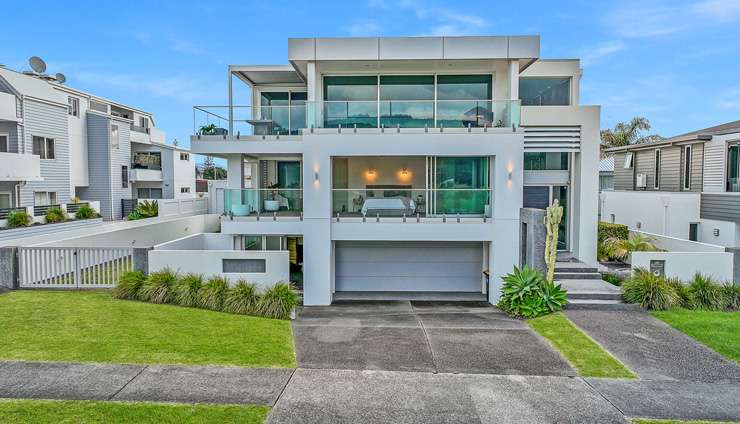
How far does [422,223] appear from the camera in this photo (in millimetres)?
13422

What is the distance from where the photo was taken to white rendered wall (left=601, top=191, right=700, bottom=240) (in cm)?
1805

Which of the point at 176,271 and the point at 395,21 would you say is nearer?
the point at 176,271

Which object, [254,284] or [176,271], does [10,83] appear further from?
[254,284]

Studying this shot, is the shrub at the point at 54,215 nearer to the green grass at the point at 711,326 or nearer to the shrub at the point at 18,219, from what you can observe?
the shrub at the point at 18,219

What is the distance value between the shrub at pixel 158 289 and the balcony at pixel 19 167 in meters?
12.4

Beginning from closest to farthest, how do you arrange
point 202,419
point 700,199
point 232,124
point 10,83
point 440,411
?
point 202,419, point 440,411, point 232,124, point 700,199, point 10,83

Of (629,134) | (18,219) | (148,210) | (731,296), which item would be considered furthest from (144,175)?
(629,134)

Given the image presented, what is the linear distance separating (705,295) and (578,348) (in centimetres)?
551

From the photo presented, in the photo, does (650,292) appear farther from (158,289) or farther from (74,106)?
(74,106)

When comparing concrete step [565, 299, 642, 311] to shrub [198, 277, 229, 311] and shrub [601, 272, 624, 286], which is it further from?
shrub [198, 277, 229, 311]

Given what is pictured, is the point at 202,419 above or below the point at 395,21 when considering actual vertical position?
below

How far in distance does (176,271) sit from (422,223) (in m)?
7.23

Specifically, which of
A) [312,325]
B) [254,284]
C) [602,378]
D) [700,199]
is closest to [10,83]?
[254,284]

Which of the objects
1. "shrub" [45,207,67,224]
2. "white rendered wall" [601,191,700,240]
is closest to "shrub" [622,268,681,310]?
"white rendered wall" [601,191,700,240]
